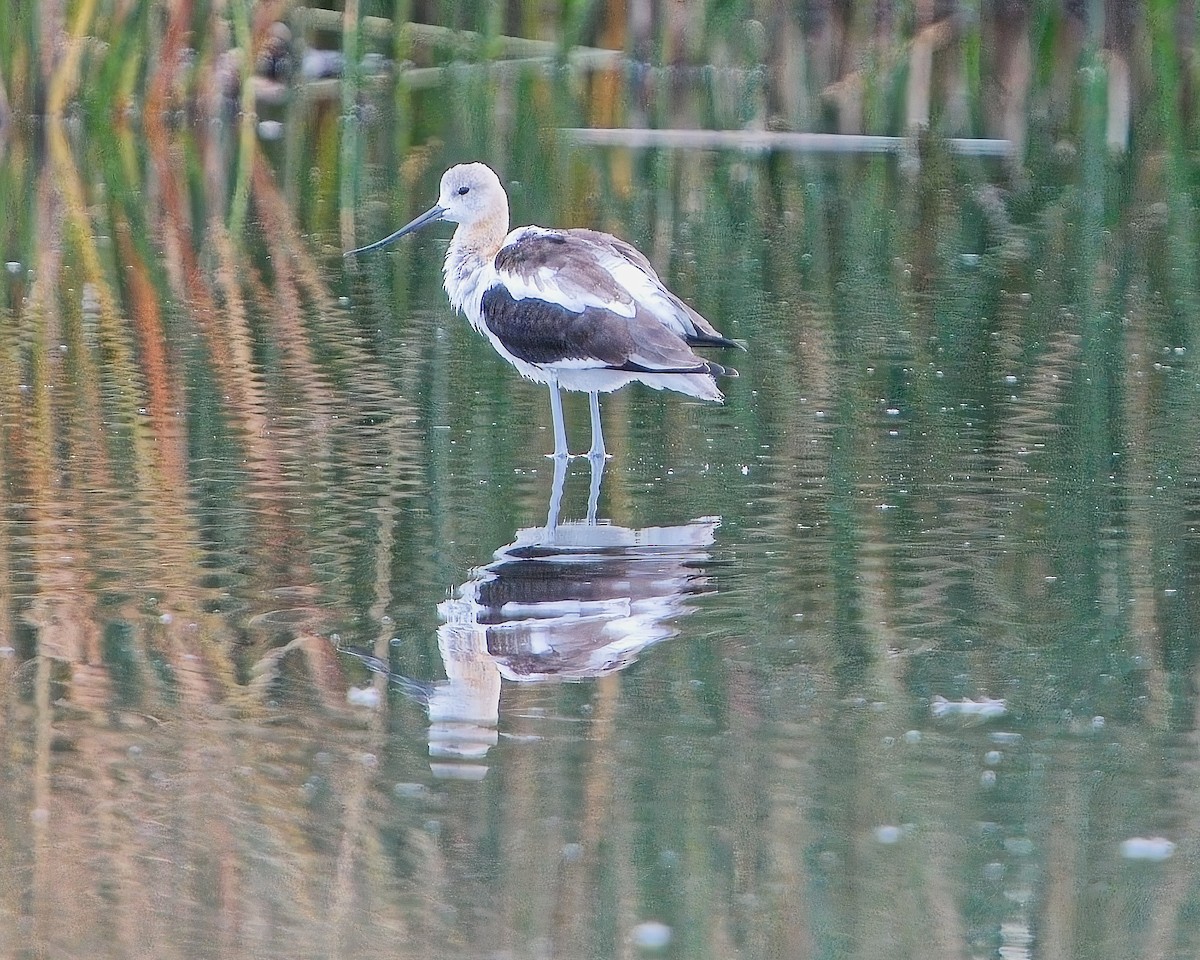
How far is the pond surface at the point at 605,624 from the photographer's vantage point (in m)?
4.29

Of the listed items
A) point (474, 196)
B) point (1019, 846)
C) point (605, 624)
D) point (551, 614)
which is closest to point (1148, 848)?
point (1019, 846)

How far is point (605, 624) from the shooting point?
585 cm

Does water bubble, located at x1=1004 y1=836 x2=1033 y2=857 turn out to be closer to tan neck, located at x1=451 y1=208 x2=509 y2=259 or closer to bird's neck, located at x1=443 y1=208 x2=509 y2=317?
bird's neck, located at x1=443 y1=208 x2=509 y2=317

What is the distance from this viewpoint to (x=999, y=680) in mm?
5473

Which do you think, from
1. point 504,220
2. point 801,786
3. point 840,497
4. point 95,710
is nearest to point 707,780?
point 801,786

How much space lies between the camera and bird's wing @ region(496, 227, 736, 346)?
7.89m

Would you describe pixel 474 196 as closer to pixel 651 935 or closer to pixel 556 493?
pixel 556 493

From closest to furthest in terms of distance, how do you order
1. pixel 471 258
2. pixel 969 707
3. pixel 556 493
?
1. pixel 969 707
2. pixel 556 493
3. pixel 471 258

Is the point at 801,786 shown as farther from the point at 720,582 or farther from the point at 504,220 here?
the point at 504,220

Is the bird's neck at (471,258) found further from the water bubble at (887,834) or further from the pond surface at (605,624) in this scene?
the water bubble at (887,834)

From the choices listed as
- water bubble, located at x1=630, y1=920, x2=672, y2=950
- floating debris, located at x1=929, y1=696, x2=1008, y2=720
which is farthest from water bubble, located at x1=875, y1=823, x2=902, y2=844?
floating debris, located at x1=929, y1=696, x2=1008, y2=720

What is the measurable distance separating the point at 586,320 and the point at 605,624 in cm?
218

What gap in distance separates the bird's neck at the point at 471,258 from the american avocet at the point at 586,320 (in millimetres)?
16

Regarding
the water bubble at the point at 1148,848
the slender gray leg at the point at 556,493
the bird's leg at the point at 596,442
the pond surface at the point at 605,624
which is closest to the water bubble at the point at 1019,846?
the pond surface at the point at 605,624
